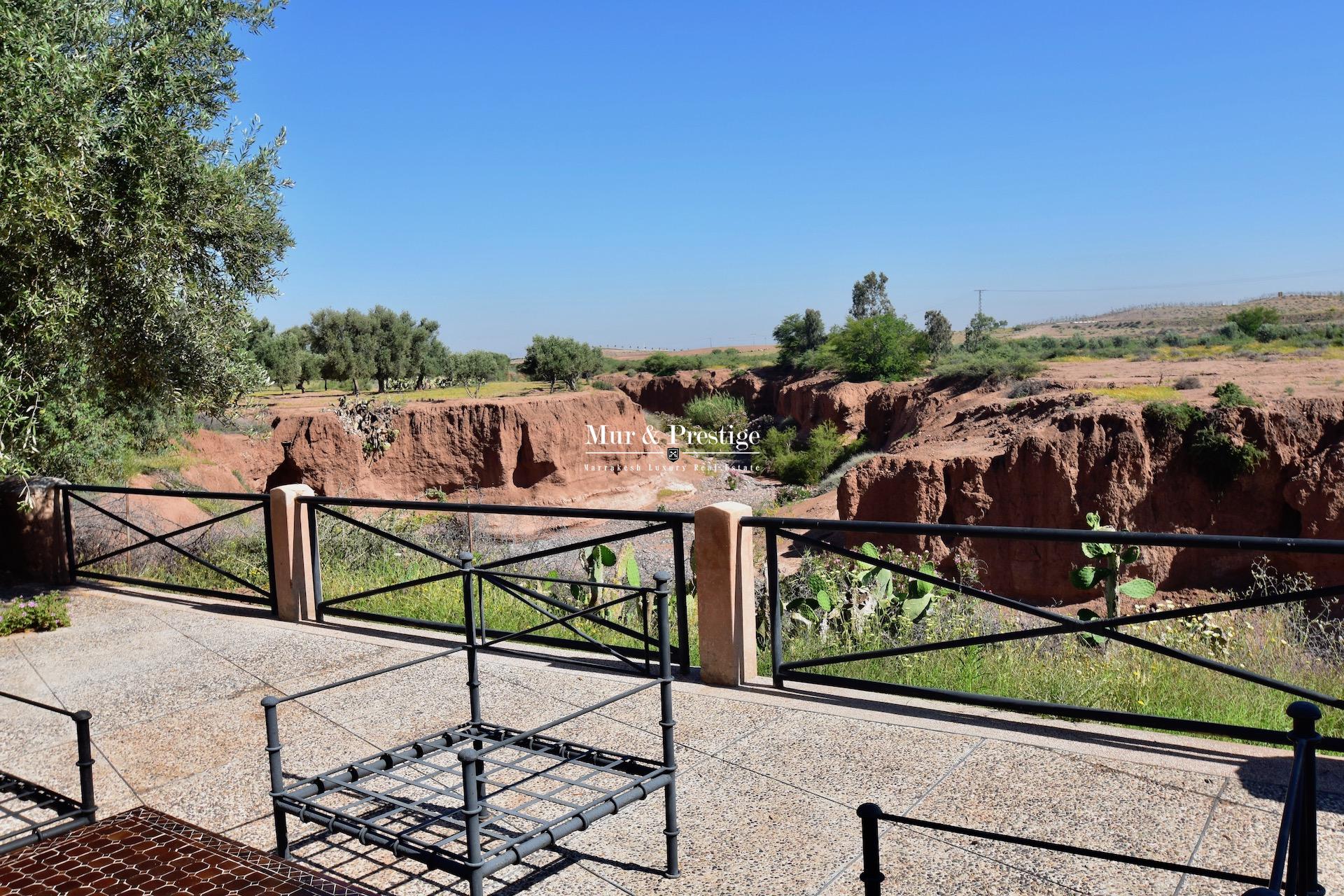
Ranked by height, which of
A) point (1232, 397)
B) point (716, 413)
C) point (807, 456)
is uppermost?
point (1232, 397)

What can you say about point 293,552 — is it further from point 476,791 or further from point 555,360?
point 555,360

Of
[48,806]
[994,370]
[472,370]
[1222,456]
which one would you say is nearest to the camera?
[48,806]

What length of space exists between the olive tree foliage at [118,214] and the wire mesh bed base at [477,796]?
519 centimetres

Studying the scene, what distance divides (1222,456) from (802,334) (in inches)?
1907

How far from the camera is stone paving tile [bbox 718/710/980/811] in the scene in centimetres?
471

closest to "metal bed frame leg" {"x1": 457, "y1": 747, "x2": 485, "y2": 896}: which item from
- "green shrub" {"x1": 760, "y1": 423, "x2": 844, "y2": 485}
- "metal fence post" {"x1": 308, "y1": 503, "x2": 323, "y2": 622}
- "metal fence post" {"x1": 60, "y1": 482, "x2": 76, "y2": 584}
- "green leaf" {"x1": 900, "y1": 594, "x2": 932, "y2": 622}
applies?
"green leaf" {"x1": 900, "y1": 594, "x2": 932, "y2": 622}

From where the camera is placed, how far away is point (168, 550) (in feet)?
42.4

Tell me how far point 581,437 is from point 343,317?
49.9ft

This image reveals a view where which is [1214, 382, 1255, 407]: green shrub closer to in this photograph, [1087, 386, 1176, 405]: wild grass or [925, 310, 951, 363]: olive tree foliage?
[1087, 386, 1176, 405]: wild grass

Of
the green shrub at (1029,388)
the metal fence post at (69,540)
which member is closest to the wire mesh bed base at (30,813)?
the metal fence post at (69,540)

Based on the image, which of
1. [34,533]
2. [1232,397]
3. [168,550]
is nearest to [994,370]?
[1232,397]

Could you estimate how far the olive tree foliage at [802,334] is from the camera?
223ft

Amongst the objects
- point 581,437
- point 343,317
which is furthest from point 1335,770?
point 343,317

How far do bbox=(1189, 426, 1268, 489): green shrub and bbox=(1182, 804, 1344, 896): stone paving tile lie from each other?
2011cm
